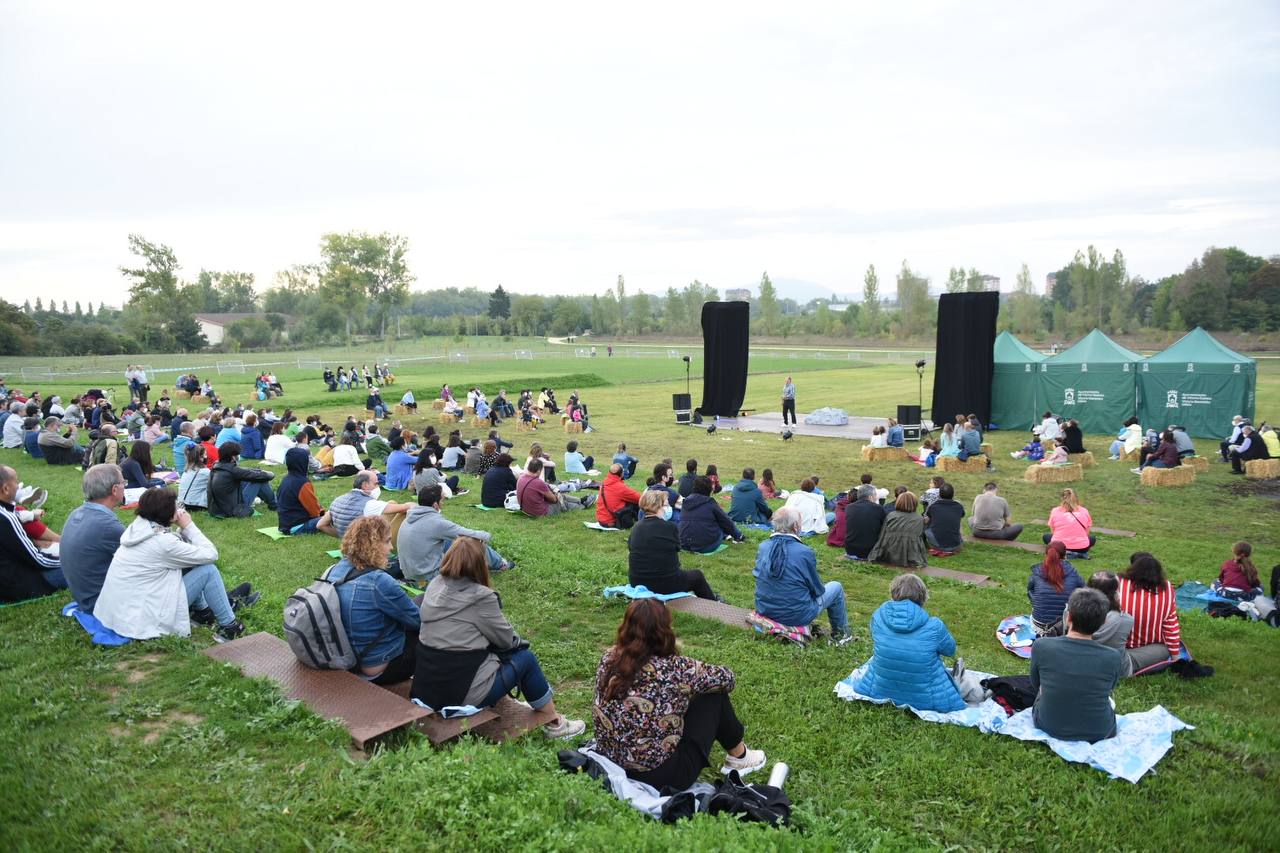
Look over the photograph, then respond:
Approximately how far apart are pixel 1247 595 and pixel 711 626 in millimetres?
5357

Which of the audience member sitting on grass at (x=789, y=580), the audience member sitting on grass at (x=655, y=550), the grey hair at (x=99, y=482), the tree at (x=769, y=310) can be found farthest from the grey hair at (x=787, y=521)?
the tree at (x=769, y=310)

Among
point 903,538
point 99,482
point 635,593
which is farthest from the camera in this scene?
point 903,538

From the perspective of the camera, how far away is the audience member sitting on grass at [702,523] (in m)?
9.16

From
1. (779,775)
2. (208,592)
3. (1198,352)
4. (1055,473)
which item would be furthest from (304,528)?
(1198,352)

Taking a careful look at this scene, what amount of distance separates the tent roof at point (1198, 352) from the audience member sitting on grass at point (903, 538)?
1579cm

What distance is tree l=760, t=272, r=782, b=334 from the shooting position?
95062 mm

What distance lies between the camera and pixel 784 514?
6324 millimetres

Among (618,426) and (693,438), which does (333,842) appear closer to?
(693,438)

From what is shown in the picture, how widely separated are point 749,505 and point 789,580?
16.1ft

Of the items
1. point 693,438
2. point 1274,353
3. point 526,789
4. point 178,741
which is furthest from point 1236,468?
point 1274,353

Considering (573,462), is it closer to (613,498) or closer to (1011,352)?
(613,498)

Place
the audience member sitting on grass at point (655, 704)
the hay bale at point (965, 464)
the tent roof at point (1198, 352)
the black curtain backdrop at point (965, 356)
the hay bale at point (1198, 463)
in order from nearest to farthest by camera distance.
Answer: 1. the audience member sitting on grass at point (655, 704)
2. the hay bale at point (1198, 463)
3. the hay bale at point (965, 464)
4. the tent roof at point (1198, 352)
5. the black curtain backdrop at point (965, 356)

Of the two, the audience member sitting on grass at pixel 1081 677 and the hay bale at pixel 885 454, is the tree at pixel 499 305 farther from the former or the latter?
the audience member sitting on grass at pixel 1081 677

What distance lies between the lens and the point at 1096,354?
72.0 feet
